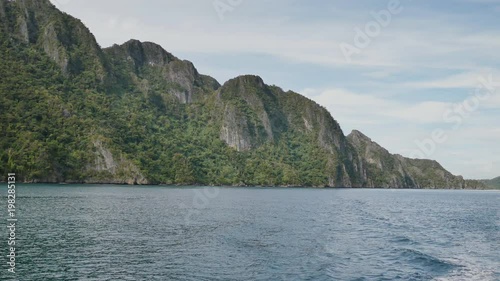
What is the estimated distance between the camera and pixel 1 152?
15125 cm

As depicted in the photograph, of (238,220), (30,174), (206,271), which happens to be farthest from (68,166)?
(206,271)

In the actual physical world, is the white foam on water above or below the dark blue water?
below

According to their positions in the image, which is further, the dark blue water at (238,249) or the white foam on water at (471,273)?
the white foam on water at (471,273)

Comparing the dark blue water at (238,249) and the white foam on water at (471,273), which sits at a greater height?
the dark blue water at (238,249)

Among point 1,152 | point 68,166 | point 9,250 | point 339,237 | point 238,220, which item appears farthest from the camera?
point 68,166

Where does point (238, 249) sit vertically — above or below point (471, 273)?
above

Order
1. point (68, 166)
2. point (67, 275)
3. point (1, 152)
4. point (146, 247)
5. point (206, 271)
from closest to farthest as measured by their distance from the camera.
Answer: point (67, 275) → point (206, 271) → point (146, 247) → point (1, 152) → point (68, 166)

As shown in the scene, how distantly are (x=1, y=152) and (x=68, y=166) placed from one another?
35191 millimetres

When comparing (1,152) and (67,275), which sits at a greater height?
(1,152)

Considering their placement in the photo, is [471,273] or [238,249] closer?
[471,273]

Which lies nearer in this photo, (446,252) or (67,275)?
(67,275)

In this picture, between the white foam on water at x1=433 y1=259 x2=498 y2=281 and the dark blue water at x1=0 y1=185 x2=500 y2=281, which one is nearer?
the dark blue water at x1=0 y1=185 x2=500 y2=281

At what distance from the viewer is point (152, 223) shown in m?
59.3

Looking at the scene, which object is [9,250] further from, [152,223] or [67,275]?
[152,223]
